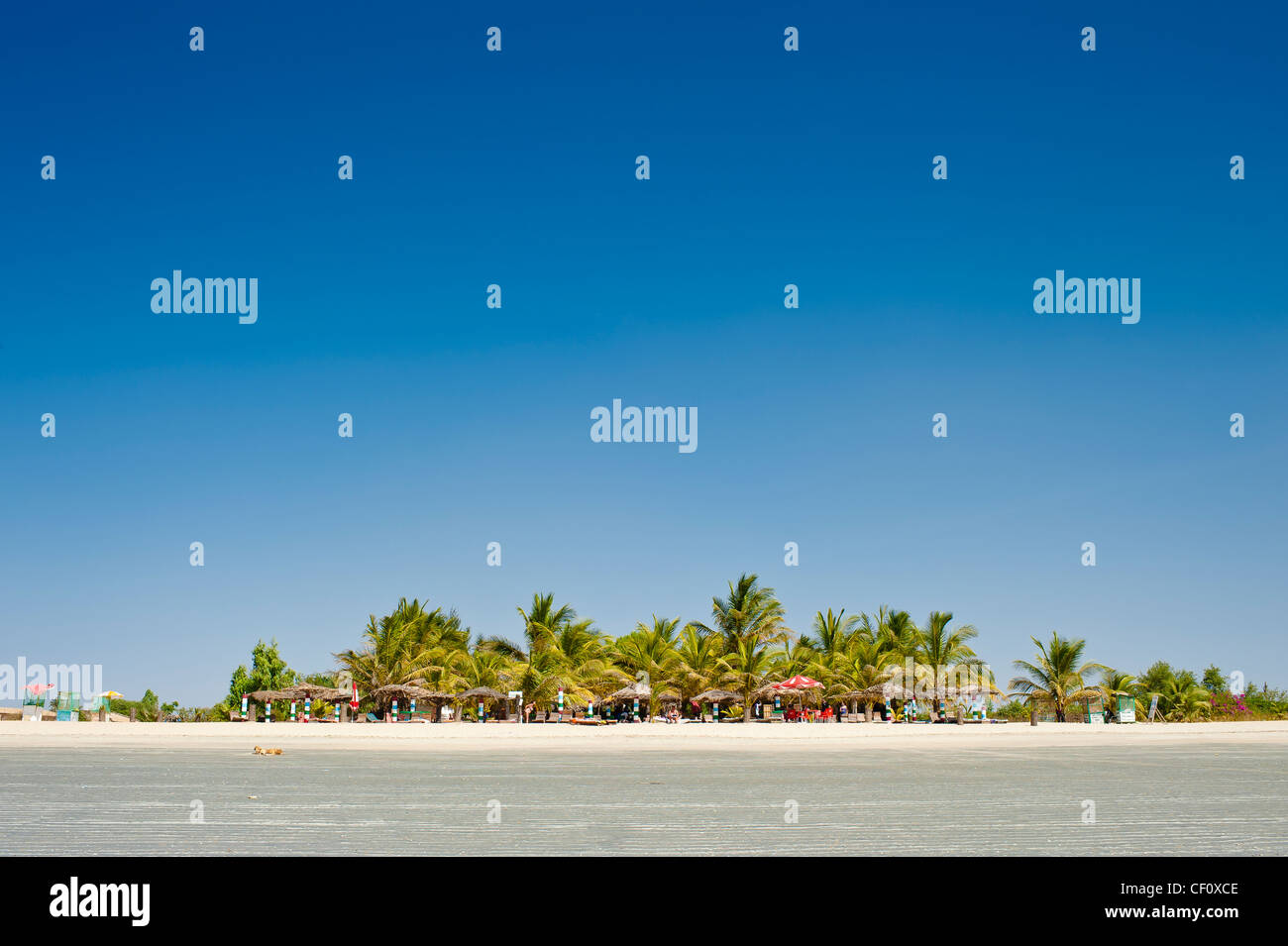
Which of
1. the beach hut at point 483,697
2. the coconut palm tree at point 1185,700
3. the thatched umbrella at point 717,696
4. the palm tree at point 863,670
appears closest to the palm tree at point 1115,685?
the coconut palm tree at point 1185,700

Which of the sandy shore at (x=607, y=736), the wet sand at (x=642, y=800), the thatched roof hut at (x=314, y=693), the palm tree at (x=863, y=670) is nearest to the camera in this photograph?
the wet sand at (x=642, y=800)

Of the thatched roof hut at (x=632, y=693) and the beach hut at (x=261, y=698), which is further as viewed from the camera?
the beach hut at (x=261, y=698)

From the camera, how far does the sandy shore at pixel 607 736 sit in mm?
33281

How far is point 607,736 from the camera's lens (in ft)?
126

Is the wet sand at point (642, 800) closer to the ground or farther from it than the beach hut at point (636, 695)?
farther from it

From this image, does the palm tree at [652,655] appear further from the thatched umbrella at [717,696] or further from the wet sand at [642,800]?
the wet sand at [642,800]

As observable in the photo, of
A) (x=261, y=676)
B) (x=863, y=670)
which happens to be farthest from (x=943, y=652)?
(x=261, y=676)

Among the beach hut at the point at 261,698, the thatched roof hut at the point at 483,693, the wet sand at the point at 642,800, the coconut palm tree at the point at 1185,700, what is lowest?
the coconut palm tree at the point at 1185,700

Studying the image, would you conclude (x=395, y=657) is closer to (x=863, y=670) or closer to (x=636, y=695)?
(x=636, y=695)

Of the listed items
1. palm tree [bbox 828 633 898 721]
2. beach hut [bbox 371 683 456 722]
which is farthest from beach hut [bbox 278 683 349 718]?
palm tree [bbox 828 633 898 721]

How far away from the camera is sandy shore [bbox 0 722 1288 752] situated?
33281 mm
